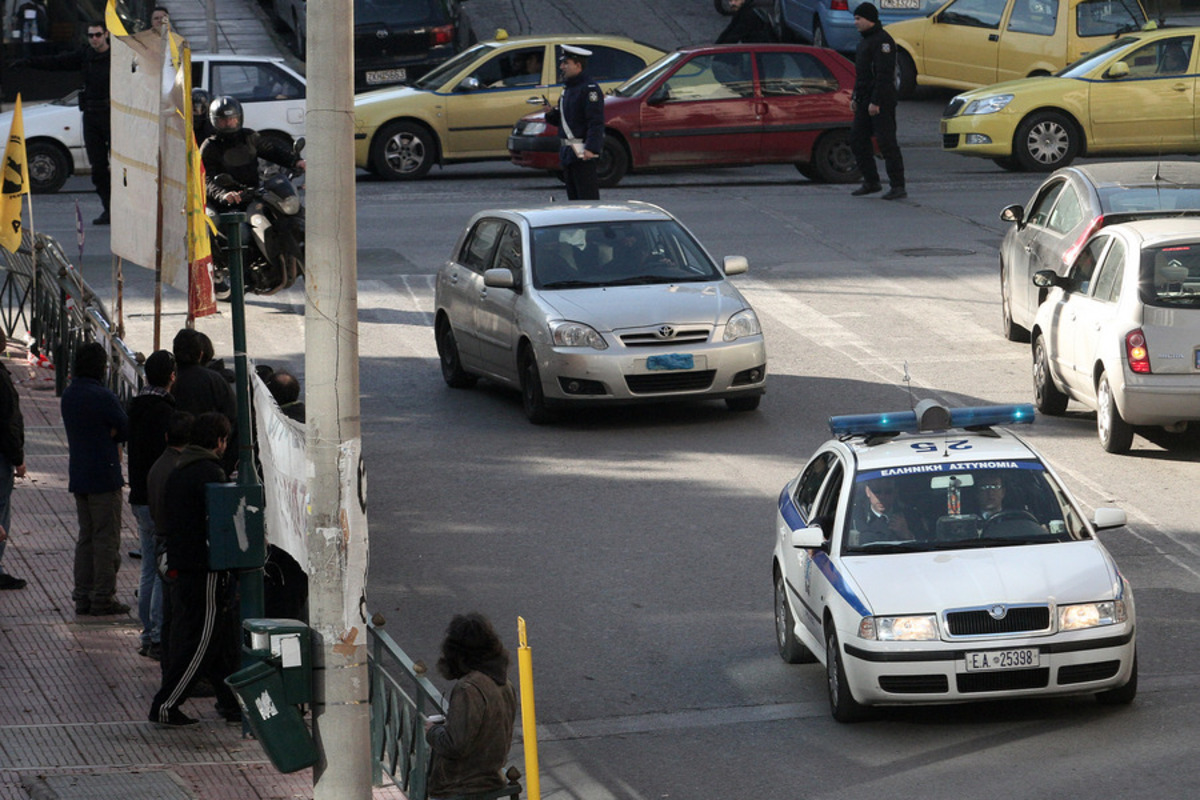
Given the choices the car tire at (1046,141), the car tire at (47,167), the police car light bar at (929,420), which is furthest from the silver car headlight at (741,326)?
the car tire at (47,167)

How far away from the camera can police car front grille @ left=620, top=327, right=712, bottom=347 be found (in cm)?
1484

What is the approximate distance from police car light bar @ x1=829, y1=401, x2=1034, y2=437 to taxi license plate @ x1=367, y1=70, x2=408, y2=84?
21.3m

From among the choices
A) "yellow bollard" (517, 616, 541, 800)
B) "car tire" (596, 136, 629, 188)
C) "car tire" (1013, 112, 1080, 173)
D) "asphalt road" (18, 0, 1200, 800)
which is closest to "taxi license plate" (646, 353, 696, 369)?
"asphalt road" (18, 0, 1200, 800)

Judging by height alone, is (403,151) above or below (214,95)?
below

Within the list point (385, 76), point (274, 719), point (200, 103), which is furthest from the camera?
point (385, 76)

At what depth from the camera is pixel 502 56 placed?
26.6 meters

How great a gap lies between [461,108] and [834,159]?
17.2ft

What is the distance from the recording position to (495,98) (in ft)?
86.7

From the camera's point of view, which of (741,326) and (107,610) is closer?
(107,610)

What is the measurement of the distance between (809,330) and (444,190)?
8901 mm

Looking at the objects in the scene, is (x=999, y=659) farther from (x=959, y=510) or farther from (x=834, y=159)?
(x=834, y=159)

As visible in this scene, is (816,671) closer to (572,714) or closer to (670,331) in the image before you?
(572,714)

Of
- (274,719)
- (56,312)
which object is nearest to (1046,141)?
(56,312)

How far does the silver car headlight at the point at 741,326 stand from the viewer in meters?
15.0
